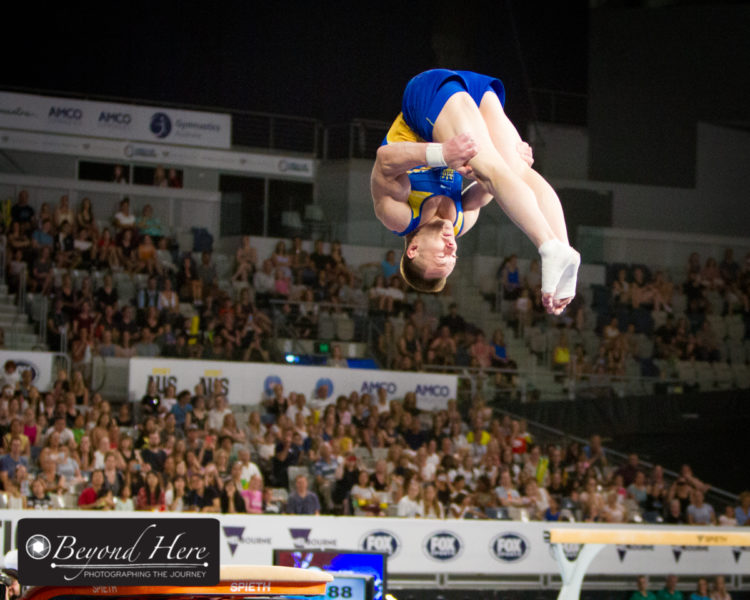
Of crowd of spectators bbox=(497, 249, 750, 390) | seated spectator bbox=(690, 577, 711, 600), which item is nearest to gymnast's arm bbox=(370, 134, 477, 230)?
seated spectator bbox=(690, 577, 711, 600)

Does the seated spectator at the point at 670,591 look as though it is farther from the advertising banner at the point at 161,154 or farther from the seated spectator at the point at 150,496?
the advertising banner at the point at 161,154

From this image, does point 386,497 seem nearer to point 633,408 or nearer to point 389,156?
point 633,408

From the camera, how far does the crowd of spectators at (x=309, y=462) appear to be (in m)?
11.8

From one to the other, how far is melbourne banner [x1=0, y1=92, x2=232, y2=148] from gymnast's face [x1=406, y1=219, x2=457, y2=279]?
13.3 m

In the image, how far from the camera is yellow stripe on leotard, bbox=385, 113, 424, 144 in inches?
221

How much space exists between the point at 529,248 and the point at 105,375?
7149mm

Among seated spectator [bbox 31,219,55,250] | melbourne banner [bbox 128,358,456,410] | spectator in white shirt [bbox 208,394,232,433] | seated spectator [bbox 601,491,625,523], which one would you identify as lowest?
seated spectator [bbox 601,491,625,523]

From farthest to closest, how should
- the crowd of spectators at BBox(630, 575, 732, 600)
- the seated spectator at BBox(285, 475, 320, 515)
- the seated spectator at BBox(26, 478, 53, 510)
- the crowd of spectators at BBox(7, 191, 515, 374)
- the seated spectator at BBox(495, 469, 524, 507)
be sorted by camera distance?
the crowd of spectators at BBox(7, 191, 515, 374) < the seated spectator at BBox(495, 469, 524, 507) < the crowd of spectators at BBox(630, 575, 732, 600) < the seated spectator at BBox(285, 475, 320, 515) < the seated spectator at BBox(26, 478, 53, 510)

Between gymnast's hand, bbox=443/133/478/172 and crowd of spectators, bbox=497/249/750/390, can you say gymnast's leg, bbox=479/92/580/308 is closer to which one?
gymnast's hand, bbox=443/133/478/172

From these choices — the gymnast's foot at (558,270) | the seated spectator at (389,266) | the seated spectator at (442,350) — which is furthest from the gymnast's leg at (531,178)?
the seated spectator at (389,266)

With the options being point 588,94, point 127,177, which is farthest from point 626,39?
point 127,177

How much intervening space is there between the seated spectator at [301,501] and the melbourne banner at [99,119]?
7728 mm

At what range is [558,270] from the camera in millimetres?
→ 4641

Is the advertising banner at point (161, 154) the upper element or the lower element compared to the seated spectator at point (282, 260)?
upper
